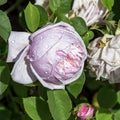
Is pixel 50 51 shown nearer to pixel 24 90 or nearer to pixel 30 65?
pixel 30 65

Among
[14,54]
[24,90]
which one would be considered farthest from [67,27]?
[24,90]

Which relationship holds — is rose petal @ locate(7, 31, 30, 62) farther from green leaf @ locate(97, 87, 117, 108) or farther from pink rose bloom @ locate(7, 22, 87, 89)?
green leaf @ locate(97, 87, 117, 108)

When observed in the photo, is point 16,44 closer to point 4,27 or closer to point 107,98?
point 4,27

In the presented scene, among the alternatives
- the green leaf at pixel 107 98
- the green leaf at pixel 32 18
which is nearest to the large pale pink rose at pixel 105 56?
the green leaf at pixel 32 18

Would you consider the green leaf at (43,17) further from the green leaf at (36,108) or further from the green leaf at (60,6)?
the green leaf at (36,108)

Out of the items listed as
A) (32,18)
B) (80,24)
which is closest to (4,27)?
(32,18)

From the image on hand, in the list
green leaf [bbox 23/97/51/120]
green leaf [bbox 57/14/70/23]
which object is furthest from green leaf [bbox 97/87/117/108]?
green leaf [bbox 57/14/70/23]

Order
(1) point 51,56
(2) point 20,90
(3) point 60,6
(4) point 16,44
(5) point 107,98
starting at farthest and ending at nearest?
(2) point 20,90 < (5) point 107,98 < (3) point 60,6 < (4) point 16,44 < (1) point 51,56
